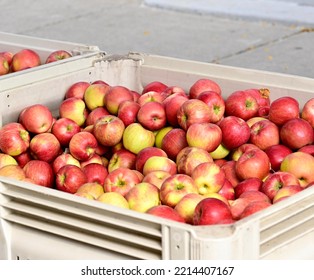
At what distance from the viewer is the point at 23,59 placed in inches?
162

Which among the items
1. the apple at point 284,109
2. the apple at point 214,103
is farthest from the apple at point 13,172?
the apple at point 284,109

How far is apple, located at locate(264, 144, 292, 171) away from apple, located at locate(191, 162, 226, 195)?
32 centimetres

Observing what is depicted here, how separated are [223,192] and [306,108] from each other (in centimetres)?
57

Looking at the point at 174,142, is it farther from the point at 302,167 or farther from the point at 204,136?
the point at 302,167

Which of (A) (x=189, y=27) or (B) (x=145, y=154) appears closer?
(B) (x=145, y=154)

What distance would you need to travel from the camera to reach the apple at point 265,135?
3.29m

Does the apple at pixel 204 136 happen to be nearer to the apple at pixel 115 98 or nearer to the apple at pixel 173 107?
the apple at pixel 173 107

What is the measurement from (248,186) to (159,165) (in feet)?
1.10

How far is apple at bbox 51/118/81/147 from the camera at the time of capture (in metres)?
3.47

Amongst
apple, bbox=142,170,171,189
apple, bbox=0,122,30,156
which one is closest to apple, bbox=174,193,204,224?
apple, bbox=142,170,171,189

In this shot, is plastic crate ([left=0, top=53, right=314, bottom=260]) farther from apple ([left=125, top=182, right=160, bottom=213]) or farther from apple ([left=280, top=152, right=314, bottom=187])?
apple ([left=280, top=152, right=314, bottom=187])

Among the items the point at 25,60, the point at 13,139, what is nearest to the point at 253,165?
the point at 13,139

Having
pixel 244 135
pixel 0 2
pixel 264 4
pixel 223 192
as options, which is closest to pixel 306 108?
pixel 244 135

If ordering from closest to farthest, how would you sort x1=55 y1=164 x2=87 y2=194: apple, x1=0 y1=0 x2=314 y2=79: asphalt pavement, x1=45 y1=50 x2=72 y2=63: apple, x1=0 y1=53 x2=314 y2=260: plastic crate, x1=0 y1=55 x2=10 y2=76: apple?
x1=0 y1=53 x2=314 y2=260: plastic crate, x1=55 y1=164 x2=87 y2=194: apple, x1=45 y1=50 x2=72 y2=63: apple, x1=0 y1=55 x2=10 y2=76: apple, x1=0 y1=0 x2=314 y2=79: asphalt pavement
